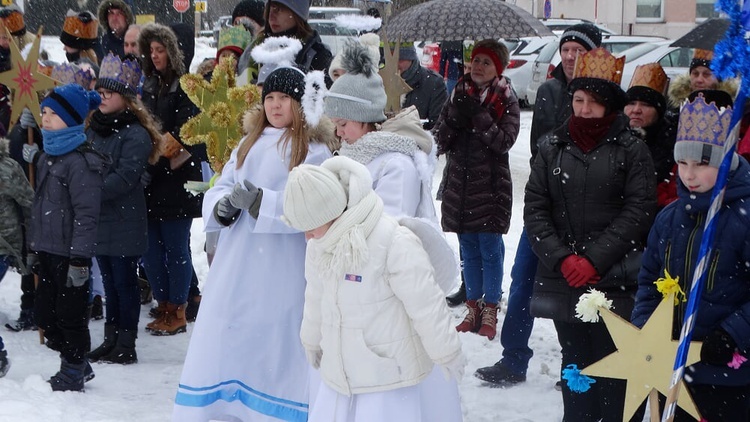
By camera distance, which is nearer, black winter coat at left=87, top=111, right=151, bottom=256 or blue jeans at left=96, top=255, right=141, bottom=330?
black winter coat at left=87, top=111, right=151, bottom=256

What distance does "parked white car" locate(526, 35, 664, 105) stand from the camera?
18.3 metres

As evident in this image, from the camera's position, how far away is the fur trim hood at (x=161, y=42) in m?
6.70

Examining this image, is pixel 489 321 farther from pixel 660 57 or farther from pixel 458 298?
pixel 660 57

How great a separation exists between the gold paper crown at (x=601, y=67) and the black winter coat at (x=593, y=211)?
20 cm

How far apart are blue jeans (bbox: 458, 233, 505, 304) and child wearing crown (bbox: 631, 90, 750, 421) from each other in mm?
2750

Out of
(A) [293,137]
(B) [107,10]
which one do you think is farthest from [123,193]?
(B) [107,10]

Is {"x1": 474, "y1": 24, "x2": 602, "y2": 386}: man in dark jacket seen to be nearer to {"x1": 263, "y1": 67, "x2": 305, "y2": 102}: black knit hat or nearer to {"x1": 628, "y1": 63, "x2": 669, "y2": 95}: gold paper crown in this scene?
{"x1": 628, "y1": 63, "x2": 669, "y2": 95}: gold paper crown

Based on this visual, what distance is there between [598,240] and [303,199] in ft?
5.56

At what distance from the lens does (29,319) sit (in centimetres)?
694

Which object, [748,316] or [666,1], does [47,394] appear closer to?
[748,316]

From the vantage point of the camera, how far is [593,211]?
4684 millimetres

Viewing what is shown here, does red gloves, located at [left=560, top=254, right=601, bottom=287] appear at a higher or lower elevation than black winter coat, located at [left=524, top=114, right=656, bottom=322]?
lower

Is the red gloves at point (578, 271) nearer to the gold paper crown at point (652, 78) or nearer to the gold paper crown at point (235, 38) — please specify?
the gold paper crown at point (652, 78)

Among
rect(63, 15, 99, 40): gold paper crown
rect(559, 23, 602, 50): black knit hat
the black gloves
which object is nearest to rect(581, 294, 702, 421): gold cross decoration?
the black gloves
